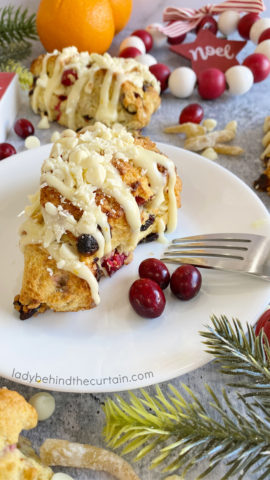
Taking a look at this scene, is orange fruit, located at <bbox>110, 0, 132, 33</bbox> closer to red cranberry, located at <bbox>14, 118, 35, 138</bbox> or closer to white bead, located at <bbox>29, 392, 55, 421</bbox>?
red cranberry, located at <bbox>14, 118, 35, 138</bbox>

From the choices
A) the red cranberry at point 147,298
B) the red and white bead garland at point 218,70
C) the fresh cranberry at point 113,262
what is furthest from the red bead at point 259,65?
the red cranberry at point 147,298

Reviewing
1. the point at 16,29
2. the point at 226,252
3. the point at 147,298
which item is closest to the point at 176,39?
the point at 16,29

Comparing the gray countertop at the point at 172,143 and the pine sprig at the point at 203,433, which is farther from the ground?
the pine sprig at the point at 203,433

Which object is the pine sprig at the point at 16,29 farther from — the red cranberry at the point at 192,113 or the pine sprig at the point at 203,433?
the pine sprig at the point at 203,433

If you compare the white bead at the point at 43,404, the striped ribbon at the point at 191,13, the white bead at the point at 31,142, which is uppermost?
the striped ribbon at the point at 191,13

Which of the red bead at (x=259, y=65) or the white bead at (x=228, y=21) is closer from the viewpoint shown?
the red bead at (x=259, y=65)

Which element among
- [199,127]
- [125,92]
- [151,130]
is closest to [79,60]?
[125,92]

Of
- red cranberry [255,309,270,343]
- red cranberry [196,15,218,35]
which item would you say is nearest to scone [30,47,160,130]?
red cranberry [196,15,218,35]

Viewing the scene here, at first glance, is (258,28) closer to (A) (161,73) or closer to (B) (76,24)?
(A) (161,73)
